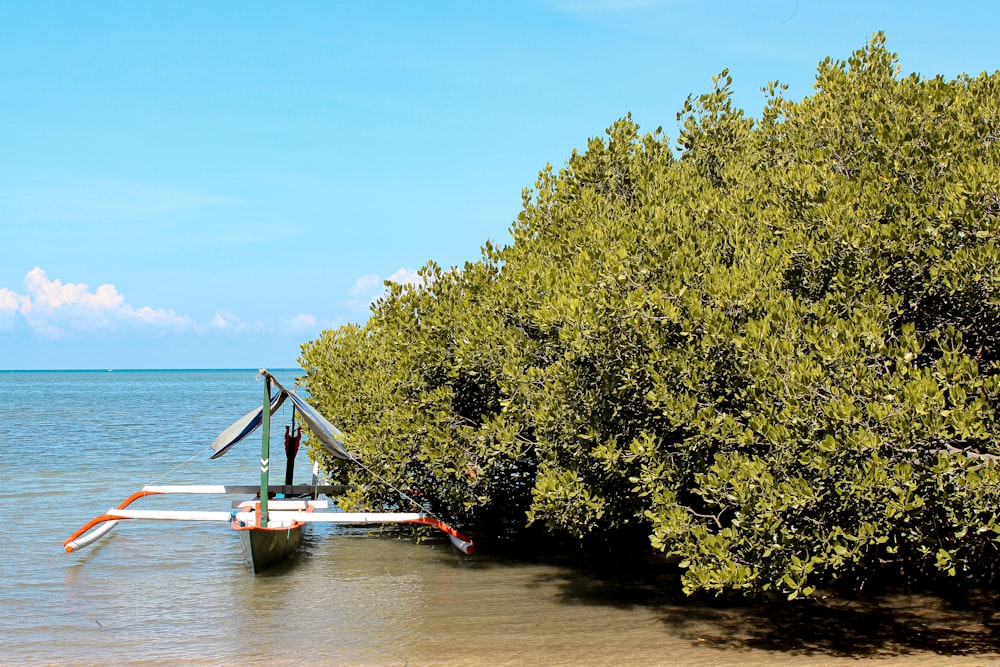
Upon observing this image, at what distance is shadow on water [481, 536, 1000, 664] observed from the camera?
13133mm

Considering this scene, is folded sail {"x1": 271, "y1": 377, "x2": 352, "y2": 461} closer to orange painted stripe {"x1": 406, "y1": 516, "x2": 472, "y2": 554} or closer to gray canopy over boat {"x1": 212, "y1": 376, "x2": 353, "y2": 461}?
gray canopy over boat {"x1": 212, "y1": 376, "x2": 353, "y2": 461}

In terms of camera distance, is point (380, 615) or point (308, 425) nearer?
point (380, 615)

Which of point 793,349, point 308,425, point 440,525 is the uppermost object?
point 793,349

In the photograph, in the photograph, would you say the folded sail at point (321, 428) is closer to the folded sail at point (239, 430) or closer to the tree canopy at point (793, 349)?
the folded sail at point (239, 430)

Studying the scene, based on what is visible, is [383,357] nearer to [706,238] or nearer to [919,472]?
[706,238]

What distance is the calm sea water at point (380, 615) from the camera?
13453 millimetres

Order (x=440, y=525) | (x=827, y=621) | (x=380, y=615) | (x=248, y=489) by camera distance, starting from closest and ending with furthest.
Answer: (x=827, y=621), (x=380, y=615), (x=440, y=525), (x=248, y=489)

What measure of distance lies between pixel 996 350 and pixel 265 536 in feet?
44.9

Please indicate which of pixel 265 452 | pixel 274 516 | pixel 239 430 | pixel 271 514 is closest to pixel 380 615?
pixel 265 452

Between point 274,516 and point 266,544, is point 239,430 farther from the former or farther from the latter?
point 266,544

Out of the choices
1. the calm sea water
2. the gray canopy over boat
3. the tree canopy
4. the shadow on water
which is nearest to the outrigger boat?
the gray canopy over boat

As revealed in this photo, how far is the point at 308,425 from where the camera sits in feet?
63.2

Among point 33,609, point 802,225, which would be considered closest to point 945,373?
point 802,225

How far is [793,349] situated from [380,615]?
9094 millimetres
